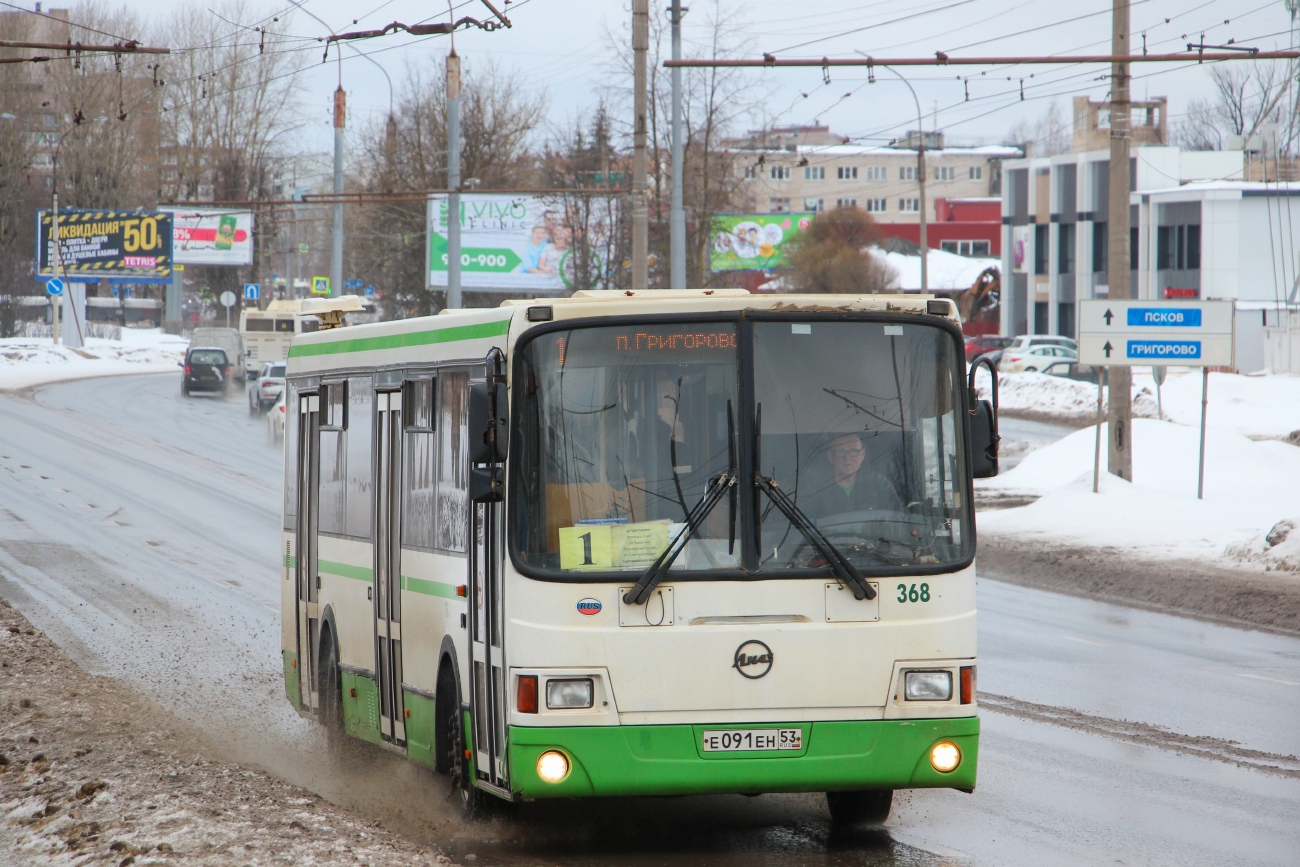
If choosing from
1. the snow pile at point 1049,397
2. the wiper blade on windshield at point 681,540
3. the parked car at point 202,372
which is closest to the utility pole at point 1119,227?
the wiper blade on windshield at point 681,540

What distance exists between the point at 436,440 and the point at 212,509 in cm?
1778

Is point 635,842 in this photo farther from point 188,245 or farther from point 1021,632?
point 188,245

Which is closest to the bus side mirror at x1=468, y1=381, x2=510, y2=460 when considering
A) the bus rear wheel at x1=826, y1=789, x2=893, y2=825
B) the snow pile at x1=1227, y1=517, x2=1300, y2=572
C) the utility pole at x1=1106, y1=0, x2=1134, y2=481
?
the bus rear wheel at x1=826, y1=789, x2=893, y2=825

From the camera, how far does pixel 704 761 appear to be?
6.59 meters

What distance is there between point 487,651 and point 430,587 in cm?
99

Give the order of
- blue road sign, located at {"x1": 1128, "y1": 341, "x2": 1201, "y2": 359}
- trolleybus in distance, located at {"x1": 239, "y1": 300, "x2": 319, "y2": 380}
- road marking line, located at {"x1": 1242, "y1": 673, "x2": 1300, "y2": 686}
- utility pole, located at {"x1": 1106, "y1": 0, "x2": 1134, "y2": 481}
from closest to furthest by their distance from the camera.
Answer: road marking line, located at {"x1": 1242, "y1": 673, "x2": 1300, "y2": 686} → utility pole, located at {"x1": 1106, "y1": 0, "x2": 1134, "y2": 481} → blue road sign, located at {"x1": 1128, "y1": 341, "x2": 1201, "y2": 359} → trolleybus in distance, located at {"x1": 239, "y1": 300, "x2": 319, "y2": 380}

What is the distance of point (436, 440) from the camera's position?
7.90 metres

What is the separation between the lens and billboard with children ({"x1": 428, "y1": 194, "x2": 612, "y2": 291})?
50625 mm

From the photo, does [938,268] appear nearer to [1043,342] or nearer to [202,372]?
[1043,342]

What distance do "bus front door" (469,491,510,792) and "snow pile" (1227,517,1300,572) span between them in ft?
43.3

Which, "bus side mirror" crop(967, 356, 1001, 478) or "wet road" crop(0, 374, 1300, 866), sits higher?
"bus side mirror" crop(967, 356, 1001, 478)

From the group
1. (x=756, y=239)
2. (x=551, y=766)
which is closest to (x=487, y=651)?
(x=551, y=766)

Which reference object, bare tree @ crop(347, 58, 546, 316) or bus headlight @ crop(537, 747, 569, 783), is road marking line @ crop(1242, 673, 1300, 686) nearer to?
bus headlight @ crop(537, 747, 569, 783)

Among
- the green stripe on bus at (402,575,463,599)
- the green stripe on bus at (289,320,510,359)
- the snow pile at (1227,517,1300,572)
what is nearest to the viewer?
the green stripe on bus at (289,320,510,359)
